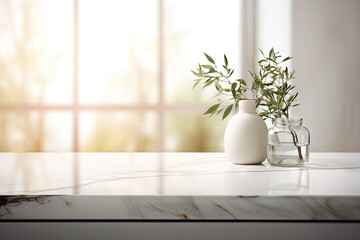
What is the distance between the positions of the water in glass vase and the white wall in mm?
1066

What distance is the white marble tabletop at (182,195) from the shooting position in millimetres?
622

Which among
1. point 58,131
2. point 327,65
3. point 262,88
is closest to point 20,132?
point 58,131

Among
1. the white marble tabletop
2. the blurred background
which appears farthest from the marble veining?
the blurred background

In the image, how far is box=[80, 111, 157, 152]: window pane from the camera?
3.18m

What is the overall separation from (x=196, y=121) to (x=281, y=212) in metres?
2.80

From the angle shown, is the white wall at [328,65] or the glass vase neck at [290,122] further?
the white wall at [328,65]

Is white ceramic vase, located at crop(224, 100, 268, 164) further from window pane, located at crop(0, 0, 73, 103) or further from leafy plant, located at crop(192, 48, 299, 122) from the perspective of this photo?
window pane, located at crop(0, 0, 73, 103)

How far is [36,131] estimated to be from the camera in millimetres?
3215

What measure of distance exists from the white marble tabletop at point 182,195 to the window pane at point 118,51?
7.74 ft

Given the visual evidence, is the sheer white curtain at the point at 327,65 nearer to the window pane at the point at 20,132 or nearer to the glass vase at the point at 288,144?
the glass vase at the point at 288,144

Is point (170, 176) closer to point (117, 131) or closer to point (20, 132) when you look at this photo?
point (117, 131)

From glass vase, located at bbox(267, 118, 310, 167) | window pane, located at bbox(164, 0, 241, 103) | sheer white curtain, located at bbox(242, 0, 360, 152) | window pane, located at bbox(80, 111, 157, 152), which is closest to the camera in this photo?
glass vase, located at bbox(267, 118, 310, 167)

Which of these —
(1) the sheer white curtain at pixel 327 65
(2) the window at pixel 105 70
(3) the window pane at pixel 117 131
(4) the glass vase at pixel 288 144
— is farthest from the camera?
(3) the window pane at pixel 117 131

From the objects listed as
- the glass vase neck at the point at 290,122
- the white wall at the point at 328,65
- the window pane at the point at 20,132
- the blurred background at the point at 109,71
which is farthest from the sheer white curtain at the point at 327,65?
the window pane at the point at 20,132
